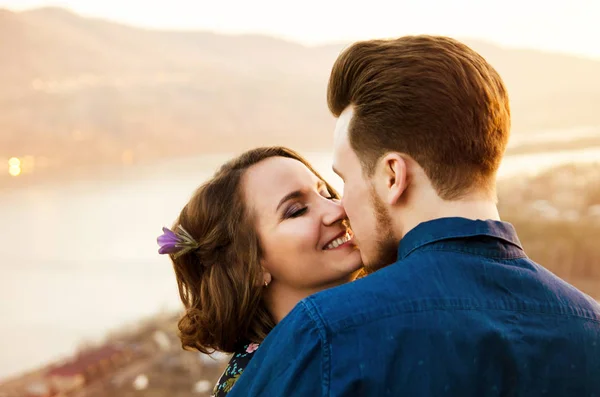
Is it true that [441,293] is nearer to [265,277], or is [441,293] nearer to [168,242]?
[265,277]

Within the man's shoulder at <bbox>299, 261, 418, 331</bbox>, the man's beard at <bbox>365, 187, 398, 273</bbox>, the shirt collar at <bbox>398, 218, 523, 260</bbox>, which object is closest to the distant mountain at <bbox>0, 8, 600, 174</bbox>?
the man's beard at <bbox>365, 187, 398, 273</bbox>

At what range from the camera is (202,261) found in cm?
160

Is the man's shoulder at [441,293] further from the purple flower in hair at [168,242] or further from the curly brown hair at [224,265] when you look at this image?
the purple flower in hair at [168,242]

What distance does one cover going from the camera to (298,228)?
1418 millimetres

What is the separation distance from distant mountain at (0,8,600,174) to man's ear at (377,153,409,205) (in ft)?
12.9

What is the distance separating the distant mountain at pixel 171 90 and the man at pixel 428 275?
3884mm

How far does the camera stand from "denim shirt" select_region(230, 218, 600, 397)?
2.56 feet

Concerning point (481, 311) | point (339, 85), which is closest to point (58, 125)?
point (339, 85)

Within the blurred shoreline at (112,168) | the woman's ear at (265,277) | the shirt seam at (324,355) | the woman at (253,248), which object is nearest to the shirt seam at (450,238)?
the shirt seam at (324,355)

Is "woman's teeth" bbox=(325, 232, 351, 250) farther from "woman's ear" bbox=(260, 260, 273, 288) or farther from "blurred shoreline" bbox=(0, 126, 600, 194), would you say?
"blurred shoreline" bbox=(0, 126, 600, 194)

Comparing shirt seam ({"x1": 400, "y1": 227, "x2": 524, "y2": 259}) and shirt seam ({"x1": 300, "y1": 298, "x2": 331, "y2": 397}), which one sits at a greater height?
shirt seam ({"x1": 400, "y1": 227, "x2": 524, "y2": 259})

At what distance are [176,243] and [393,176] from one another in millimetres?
767

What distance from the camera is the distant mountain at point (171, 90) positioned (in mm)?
5098

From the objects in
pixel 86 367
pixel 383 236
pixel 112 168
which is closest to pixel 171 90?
pixel 112 168
